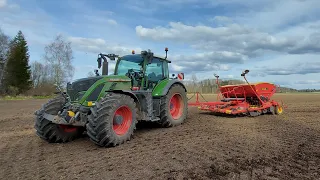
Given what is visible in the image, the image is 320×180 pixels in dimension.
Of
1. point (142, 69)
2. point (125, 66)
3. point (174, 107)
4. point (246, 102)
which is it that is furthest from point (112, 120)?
point (246, 102)

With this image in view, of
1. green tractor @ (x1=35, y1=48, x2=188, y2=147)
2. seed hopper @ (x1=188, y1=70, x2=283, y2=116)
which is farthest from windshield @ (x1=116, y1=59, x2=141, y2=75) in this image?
seed hopper @ (x1=188, y1=70, x2=283, y2=116)

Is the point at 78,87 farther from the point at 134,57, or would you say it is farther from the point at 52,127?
the point at 134,57

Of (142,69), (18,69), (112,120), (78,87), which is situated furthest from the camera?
(18,69)

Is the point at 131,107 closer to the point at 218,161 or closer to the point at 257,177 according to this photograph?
the point at 218,161

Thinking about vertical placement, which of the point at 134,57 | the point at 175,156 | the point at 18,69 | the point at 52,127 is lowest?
the point at 175,156

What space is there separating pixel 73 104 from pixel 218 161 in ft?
12.1

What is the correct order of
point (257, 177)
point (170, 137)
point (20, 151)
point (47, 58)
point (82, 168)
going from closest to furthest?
point (257, 177)
point (82, 168)
point (20, 151)
point (170, 137)
point (47, 58)

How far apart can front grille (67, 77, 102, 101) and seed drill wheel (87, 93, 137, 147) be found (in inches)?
30.9

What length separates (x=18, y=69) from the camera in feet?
148

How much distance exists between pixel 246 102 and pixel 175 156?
26.0ft

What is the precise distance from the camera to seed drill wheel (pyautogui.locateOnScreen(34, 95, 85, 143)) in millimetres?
6918

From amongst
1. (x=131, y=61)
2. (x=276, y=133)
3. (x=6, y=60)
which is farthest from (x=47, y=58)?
(x=276, y=133)

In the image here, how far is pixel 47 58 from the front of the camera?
42.5m

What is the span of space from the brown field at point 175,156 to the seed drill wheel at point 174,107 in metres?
0.60
